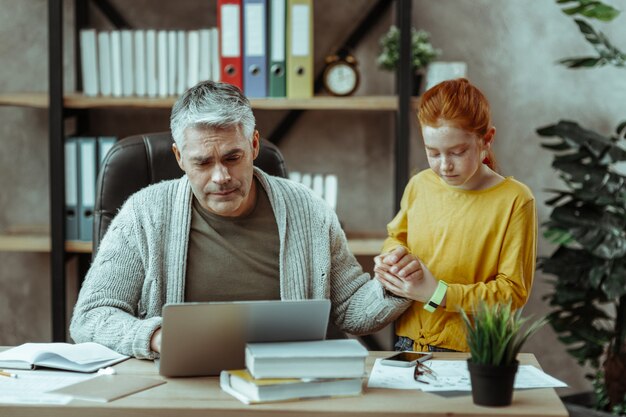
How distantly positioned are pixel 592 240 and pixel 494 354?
1.36 metres

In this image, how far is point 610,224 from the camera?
2750 mm

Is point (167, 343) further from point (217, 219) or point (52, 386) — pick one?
point (217, 219)

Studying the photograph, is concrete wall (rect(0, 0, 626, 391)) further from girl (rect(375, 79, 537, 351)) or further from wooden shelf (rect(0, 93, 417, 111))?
girl (rect(375, 79, 537, 351))

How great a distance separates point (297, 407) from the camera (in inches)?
59.7

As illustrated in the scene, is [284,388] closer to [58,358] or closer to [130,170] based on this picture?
[58,358]

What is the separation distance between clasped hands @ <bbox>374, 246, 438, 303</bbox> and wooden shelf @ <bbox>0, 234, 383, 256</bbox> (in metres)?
1.07

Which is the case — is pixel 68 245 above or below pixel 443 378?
above

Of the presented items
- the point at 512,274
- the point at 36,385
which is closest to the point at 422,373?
the point at 512,274

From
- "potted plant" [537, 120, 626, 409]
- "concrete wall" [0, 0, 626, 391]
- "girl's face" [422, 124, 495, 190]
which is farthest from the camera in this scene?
"concrete wall" [0, 0, 626, 391]

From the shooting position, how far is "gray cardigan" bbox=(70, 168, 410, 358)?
6.53 feet

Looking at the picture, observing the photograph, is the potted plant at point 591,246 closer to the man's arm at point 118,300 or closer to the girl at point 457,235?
the girl at point 457,235

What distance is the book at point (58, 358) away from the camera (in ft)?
5.70

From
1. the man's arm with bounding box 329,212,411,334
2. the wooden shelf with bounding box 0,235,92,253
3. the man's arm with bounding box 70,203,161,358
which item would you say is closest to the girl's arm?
the man's arm with bounding box 329,212,411,334

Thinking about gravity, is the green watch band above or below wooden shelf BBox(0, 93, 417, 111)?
below
